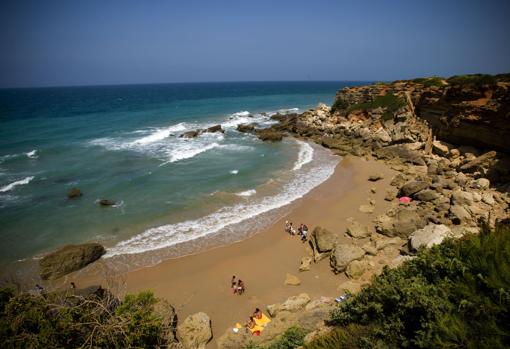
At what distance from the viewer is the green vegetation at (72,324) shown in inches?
274

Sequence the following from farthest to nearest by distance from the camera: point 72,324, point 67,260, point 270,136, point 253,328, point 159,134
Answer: point 159,134, point 270,136, point 67,260, point 253,328, point 72,324

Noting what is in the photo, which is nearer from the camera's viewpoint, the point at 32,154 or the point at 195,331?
the point at 195,331

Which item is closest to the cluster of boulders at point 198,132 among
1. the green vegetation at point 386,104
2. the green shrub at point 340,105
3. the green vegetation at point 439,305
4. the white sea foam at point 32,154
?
the white sea foam at point 32,154

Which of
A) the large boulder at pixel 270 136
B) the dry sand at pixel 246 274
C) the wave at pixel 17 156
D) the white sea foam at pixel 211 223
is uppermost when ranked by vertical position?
the large boulder at pixel 270 136

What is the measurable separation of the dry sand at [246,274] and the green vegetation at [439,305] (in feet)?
14.3

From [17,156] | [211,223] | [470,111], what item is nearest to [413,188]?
[470,111]

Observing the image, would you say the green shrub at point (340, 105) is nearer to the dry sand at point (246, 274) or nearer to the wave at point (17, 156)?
the dry sand at point (246, 274)

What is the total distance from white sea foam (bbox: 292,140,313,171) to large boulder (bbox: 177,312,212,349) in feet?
64.1

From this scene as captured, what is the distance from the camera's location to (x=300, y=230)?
16906 millimetres

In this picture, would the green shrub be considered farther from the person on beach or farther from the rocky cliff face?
the person on beach

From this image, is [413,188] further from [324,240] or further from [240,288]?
[240,288]

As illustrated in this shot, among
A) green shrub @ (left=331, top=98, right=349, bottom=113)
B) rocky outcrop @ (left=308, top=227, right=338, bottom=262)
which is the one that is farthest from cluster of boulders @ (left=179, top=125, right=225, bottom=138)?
rocky outcrop @ (left=308, top=227, right=338, bottom=262)

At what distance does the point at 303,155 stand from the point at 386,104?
47.9 feet

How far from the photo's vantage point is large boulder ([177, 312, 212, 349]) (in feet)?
33.4
